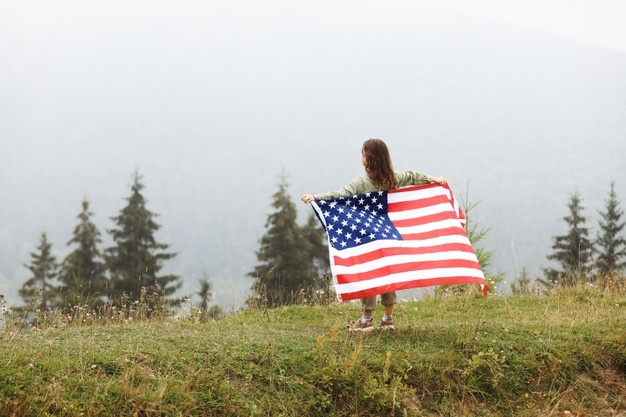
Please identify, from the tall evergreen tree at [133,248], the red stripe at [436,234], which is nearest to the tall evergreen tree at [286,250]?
the tall evergreen tree at [133,248]

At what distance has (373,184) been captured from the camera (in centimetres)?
905

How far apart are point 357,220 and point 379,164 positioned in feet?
2.60

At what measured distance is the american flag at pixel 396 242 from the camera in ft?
27.7

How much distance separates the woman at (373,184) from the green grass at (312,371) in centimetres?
39

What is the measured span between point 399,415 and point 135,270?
44.2 m

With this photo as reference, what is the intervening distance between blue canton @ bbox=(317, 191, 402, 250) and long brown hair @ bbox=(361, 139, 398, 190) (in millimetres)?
181

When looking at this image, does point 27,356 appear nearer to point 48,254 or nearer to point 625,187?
point 48,254

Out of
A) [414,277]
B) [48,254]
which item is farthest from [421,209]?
[48,254]

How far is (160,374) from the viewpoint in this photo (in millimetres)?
6184

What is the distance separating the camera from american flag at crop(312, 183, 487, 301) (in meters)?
8.45

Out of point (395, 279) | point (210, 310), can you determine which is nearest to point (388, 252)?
point (395, 279)

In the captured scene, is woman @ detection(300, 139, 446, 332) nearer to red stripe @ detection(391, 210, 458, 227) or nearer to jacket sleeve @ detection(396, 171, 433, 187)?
jacket sleeve @ detection(396, 171, 433, 187)

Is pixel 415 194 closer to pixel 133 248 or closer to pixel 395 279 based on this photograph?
pixel 395 279

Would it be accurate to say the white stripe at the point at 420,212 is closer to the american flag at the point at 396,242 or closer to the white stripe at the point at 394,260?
the american flag at the point at 396,242
